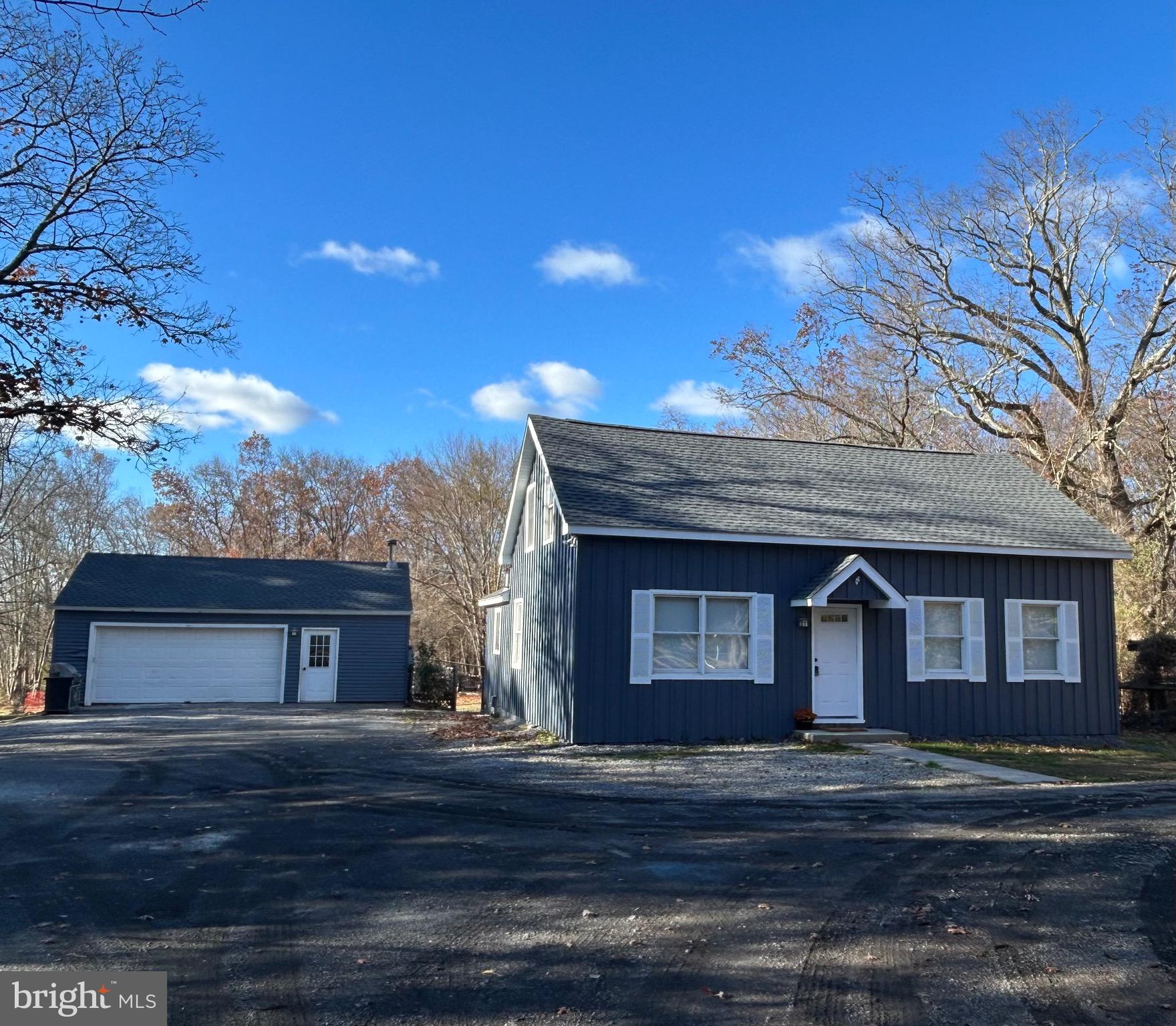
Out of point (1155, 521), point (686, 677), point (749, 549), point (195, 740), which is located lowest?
point (195, 740)

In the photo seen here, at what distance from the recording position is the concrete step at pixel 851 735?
14.5m

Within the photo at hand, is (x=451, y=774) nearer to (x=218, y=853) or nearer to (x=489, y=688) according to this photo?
(x=218, y=853)

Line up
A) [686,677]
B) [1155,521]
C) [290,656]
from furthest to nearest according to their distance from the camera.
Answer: [290,656], [1155,521], [686,677]

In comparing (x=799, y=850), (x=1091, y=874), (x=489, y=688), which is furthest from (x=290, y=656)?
(x=1091, y=874)

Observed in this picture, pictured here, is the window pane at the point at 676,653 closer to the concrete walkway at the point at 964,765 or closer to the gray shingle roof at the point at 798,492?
the gray shingle roof at the point at 798,492

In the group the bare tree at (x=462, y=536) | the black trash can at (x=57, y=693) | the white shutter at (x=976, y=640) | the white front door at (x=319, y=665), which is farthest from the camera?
the bare tree at (x=462, y=536)

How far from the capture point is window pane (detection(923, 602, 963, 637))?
16016mm

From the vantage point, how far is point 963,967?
16.1 ft

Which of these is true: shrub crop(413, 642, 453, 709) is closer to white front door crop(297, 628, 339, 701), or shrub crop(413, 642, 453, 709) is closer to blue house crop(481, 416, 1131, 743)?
white front door crop(297, 628, 339, 701)

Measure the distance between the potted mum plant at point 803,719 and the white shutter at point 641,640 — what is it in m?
2.48

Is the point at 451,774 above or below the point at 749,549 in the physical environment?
below

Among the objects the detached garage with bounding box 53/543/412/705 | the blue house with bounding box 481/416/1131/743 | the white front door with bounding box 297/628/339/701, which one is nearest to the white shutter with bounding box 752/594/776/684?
the blue house with bounding box 481/416/1131/743

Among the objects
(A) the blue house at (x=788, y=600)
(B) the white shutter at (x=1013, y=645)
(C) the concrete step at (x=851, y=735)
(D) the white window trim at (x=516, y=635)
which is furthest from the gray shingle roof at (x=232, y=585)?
(B) the white shutter at (x=1013, y=645)

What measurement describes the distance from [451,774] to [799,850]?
5.26m
